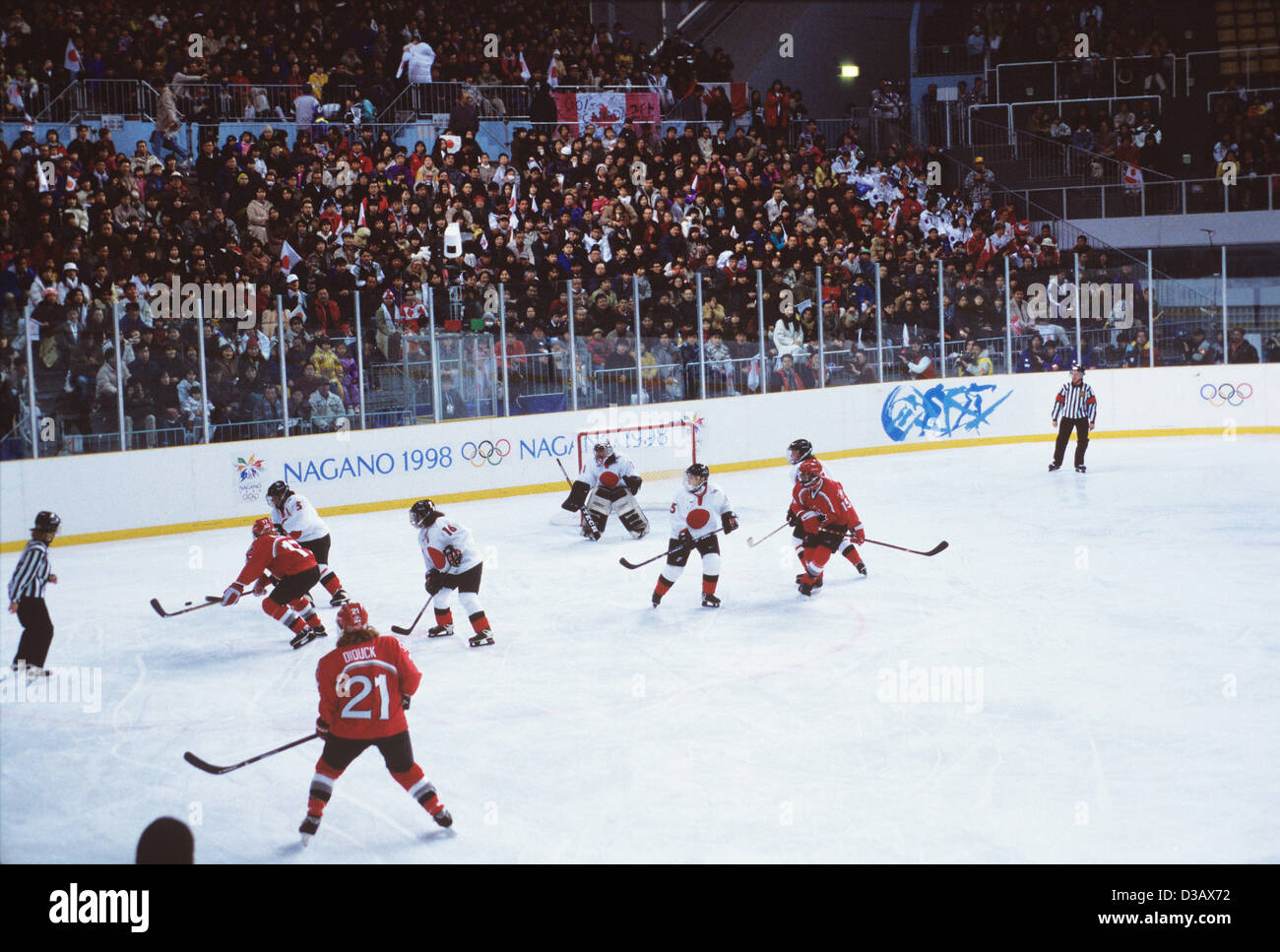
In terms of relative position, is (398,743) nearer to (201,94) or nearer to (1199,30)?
(201,94)

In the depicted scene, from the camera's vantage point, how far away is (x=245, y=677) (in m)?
8.22

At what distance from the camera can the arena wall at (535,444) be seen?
1294 centimetres

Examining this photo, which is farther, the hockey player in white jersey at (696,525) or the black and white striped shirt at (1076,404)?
the black and white striped shirt at (1076,404)

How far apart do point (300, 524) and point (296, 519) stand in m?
0.05

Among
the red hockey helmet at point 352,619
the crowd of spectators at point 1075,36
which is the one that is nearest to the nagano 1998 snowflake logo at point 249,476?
the red hockey helmet at point 352,619

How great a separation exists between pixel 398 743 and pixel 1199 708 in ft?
13.6

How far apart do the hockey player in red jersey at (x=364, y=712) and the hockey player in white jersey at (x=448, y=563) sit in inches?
109

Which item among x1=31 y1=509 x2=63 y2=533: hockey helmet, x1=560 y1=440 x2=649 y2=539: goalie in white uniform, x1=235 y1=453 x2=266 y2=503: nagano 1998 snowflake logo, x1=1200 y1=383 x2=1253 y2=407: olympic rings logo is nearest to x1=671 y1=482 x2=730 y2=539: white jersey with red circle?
x1=560 y1=440 x2=649 y2=539: goalie in white uniform

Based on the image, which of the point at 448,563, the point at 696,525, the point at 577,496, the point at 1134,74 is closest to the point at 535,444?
the point at 577,496

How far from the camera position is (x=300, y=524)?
31.4 feet

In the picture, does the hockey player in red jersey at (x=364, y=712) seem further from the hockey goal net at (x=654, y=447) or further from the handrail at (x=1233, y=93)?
the handrail at (x=1233, y=93)

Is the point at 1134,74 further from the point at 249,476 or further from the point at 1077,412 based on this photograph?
the point at 249,476

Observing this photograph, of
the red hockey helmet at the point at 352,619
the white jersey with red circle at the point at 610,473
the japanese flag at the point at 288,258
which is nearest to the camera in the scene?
the red hockey helmet at the point at 352,619

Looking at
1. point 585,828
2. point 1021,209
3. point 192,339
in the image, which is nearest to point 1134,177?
point 1021,209
